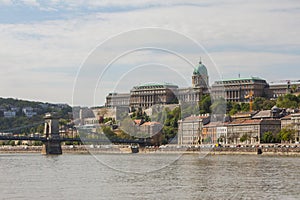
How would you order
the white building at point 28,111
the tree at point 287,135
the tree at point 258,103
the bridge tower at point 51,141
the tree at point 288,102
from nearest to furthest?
the bridge tower at point 51,141 → the tree at point 287,135 → the tree at point 288,102 → the tree at point 258,103 → the white building at point 28,111

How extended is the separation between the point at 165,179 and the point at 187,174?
3.44 m

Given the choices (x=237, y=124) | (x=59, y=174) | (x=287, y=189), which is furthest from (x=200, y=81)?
(x=287, y=189)

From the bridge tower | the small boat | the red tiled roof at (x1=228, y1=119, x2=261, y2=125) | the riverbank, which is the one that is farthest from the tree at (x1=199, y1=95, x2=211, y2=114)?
the bridge tower

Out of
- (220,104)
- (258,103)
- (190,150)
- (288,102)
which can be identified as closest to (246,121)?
(288,102)

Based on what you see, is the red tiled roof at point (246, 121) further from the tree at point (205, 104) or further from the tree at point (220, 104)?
the tree at point (220, 104)

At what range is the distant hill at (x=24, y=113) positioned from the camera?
120 meters

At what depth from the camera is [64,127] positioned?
348 feet

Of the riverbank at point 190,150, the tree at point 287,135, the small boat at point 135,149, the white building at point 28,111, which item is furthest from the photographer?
the white building at point 28,111

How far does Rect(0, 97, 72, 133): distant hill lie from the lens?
120 m

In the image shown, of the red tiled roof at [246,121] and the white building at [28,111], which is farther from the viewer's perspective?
the white building at [28,111]

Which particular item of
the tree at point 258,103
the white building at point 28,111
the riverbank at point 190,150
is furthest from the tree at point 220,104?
the white building at point 28,111

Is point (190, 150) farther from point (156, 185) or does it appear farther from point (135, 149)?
point (156, 185)

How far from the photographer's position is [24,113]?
152375 millimetres

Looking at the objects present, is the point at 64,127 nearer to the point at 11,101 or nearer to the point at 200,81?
the point at 200,81
